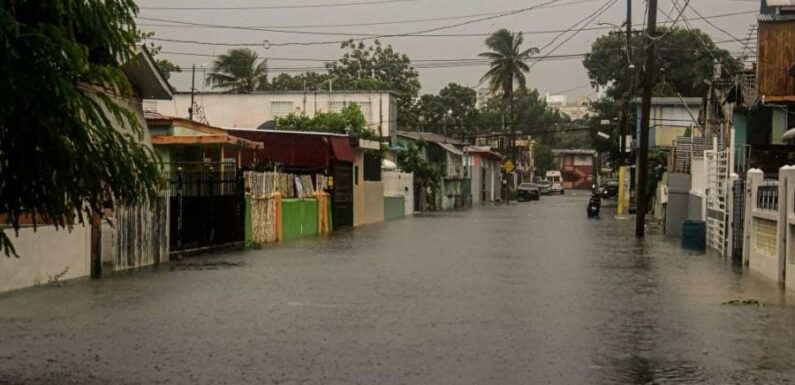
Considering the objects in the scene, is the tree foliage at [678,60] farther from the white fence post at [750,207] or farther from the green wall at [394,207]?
the white fence post at [750,207]

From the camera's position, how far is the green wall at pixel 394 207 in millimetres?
51578

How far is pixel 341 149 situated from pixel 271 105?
20.8 metres

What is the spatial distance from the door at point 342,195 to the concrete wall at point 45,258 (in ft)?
69.5

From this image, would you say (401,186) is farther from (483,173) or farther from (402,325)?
(402,325)

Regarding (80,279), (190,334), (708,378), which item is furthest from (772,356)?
(80,279)

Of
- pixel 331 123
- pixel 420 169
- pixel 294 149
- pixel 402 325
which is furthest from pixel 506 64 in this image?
pixel 402 325

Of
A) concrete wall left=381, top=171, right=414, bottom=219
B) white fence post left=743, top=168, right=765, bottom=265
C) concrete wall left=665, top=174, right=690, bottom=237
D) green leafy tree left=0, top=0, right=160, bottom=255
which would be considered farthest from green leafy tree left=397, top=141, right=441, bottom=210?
green leafy tree left=0, top=0, right=160, bottom=255

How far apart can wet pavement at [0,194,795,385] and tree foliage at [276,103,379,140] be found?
27.2 metres

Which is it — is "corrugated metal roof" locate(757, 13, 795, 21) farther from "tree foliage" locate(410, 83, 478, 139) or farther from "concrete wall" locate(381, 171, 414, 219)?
"tree foliage" locate(410, 83, 478, 139)

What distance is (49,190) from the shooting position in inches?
297

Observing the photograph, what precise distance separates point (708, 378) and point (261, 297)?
7.73 metres

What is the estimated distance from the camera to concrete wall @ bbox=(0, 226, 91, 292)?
16094 millimetres

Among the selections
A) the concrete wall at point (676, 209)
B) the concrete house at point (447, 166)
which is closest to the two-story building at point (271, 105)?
the concrete house at point (447, 166)

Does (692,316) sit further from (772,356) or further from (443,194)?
(443,194)
